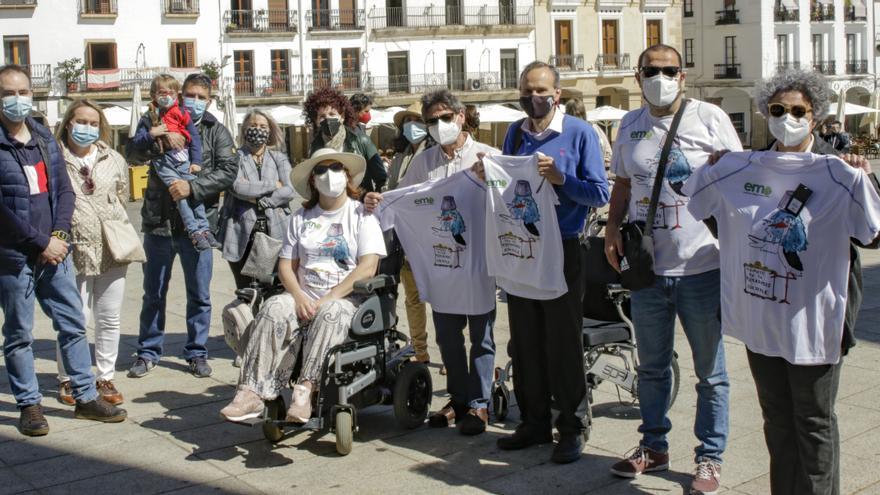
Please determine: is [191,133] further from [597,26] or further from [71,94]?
[597,26]

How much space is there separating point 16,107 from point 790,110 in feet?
14.0

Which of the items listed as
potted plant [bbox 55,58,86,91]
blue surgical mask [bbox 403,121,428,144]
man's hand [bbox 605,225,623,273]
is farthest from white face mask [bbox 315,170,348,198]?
potted plant [bbox 55,58,86,91]

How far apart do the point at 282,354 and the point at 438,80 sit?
1962 inches

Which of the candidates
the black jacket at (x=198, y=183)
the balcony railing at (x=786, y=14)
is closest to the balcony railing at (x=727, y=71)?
the balcony railing at (x=786, y=14)

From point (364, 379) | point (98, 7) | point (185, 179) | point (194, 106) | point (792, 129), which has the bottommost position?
point (364, 379)

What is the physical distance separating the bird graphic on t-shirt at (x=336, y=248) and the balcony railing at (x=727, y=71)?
59.1 metres

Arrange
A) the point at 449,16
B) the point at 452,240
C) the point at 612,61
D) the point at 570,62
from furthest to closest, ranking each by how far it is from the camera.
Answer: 1. the point at 612,61
2. the point at 570,62
3. the point at 449,16
4. the point at 452,240

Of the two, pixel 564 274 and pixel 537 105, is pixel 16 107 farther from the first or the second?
pixel 564 274

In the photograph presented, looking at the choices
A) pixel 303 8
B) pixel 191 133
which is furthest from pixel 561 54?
pixel 191 133

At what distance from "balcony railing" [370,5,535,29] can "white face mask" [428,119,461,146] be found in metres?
48.8

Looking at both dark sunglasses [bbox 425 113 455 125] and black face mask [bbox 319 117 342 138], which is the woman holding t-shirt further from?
black face mask [bbox 319 117 342 138]

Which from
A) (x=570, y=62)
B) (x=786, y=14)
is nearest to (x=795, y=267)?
(x=570, y=62)

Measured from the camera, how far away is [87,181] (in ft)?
23.6

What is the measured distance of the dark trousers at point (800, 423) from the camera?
14.1ft
